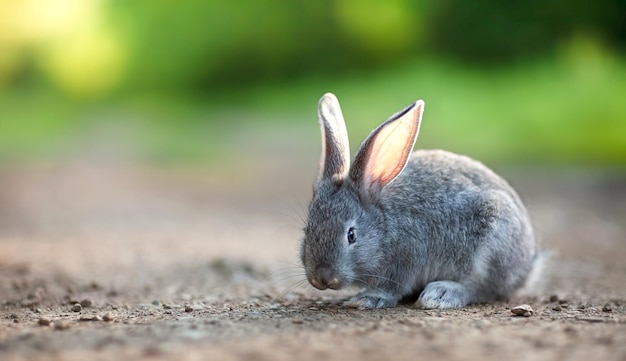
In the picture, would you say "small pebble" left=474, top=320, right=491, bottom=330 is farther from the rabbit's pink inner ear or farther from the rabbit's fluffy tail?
the rabbit's fluffy tail

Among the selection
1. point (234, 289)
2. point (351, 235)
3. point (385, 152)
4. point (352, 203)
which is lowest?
point (234, 289)

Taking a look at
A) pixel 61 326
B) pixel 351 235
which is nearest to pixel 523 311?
pixel 351 235

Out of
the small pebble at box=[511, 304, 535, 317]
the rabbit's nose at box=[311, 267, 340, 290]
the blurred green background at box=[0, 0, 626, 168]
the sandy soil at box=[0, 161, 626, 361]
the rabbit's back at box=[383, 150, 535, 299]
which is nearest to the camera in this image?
the sandy soil at box=[0, 161, 626, 361]

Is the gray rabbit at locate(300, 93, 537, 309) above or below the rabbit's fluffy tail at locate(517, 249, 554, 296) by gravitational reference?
above

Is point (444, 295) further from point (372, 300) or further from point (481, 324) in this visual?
point (481, 324)

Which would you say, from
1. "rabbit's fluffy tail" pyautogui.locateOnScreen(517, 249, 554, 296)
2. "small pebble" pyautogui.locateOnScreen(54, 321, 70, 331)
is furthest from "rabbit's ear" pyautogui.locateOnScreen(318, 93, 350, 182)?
"small pebble" pyautogui.locateOnScreen(54, 321, 70, 331)

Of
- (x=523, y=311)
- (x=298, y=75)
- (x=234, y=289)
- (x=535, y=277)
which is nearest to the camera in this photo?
(x=523, y=311)

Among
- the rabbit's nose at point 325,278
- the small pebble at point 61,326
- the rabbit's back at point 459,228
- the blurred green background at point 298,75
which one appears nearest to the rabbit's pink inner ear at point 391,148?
the rabbit's back at point 459,228

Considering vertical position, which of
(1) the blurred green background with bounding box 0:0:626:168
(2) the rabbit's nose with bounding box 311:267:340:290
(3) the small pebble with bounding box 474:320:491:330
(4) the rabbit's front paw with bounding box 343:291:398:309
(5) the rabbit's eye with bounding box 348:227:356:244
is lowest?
(4) the rabbit's front paw with bounding box 343:291:398:309
